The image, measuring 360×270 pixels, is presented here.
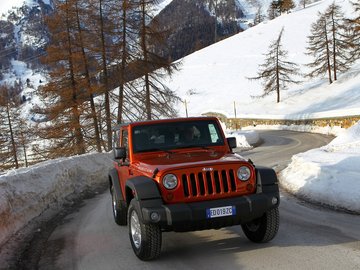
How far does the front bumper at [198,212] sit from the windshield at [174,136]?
1.65 meters

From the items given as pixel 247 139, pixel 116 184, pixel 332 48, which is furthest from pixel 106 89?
pixel 332 48

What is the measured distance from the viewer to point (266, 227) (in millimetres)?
6094

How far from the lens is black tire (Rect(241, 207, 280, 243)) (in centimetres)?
609

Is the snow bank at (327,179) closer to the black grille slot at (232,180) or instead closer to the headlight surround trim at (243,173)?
the headlight surround trim at (243,173)

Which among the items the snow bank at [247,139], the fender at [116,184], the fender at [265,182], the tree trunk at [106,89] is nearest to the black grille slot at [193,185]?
the fender at [265,182]

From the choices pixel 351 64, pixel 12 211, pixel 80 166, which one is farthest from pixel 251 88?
pixel 12 211

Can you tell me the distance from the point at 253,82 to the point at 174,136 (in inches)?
2783

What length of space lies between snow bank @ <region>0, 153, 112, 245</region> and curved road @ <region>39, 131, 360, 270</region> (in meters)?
1.00

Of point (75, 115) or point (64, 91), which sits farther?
point (64, 91)

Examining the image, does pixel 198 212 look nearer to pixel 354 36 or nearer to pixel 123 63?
pixel 123 63

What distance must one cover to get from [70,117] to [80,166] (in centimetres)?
1231

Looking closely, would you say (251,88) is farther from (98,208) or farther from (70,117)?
(98,208)

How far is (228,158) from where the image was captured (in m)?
6.15

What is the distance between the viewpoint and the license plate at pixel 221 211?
216 inches
